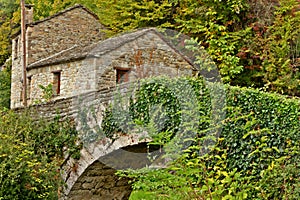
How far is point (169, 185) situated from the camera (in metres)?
6.70

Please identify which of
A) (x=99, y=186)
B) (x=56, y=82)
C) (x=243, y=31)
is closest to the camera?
(x=99, y=186)

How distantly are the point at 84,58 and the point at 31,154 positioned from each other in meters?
6.84

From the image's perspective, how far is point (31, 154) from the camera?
7.52 metres

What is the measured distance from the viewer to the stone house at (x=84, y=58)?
13.6m

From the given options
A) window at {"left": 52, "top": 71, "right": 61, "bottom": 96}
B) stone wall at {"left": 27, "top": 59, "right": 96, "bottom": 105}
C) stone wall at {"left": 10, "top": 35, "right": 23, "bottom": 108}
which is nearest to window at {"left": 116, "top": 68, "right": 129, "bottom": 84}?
stone wall at {"left": 27, "top": 59, "right": 96, "bottom": 105}

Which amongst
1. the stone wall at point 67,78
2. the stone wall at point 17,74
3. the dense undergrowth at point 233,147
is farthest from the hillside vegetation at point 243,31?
the dense undergrowth at point 233,147

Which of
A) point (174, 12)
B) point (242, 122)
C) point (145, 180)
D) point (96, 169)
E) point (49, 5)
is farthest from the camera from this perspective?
point (49, 5)

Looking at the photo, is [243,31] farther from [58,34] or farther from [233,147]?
[233,147]

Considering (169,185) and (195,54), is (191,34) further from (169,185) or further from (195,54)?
(169,185)

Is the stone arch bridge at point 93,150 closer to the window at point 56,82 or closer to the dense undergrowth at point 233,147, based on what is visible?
the dense undergrowth at point 233,147

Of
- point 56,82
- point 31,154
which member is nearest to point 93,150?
point 31,154

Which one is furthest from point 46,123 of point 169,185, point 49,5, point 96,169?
point 49,5

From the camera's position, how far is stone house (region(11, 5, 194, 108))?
13.6m

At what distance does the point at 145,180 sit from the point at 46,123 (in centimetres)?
235
